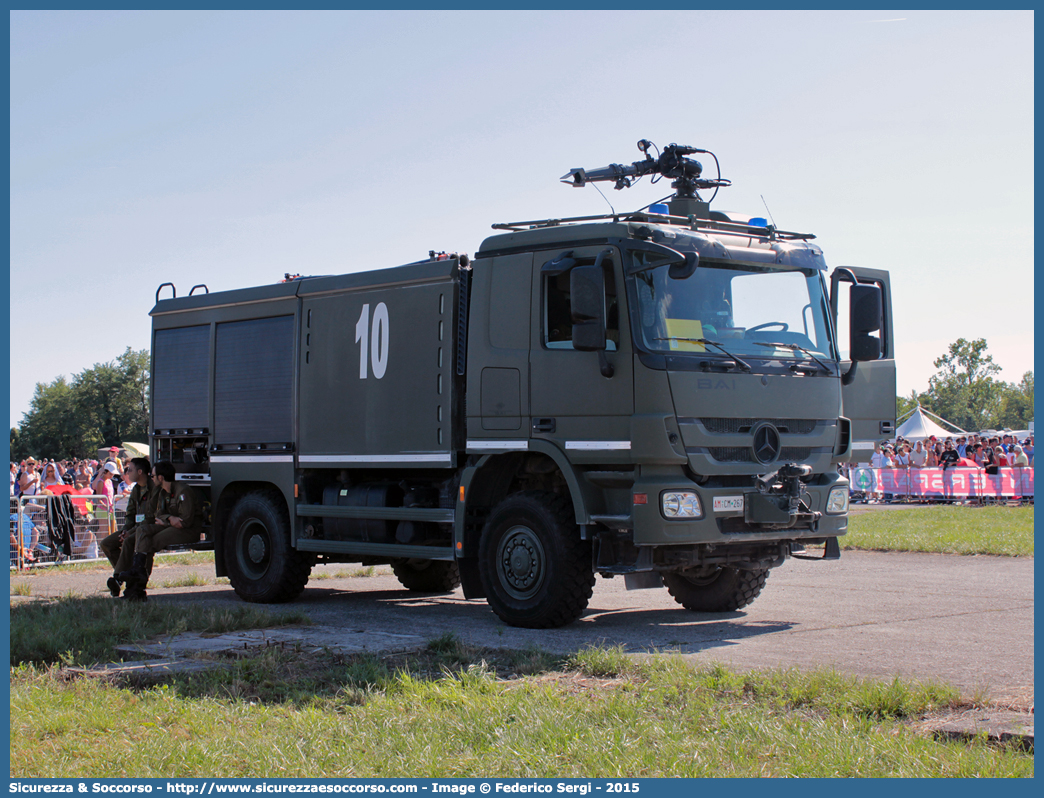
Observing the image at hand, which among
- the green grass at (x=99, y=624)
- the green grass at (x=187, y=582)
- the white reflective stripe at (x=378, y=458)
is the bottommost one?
the green grass at (x=187, y=582)

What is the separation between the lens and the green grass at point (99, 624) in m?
8.29

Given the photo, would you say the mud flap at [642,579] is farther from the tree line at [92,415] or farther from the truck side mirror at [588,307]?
the tree line at [92,415]

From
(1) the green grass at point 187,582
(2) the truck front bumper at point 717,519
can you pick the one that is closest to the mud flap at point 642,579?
(2) the truck front bumper at point 717,519

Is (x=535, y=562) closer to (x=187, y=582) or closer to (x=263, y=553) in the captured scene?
(x=263, y=553)

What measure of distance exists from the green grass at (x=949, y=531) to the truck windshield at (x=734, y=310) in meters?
7.36

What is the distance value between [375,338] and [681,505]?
390 centimetres

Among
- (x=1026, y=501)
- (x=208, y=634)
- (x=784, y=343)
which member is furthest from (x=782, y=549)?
(x=1026, y=501)

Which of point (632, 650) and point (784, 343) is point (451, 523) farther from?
point (784, 343)

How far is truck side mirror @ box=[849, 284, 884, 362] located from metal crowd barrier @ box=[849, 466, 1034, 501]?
19320mm

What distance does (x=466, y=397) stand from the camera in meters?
10.3

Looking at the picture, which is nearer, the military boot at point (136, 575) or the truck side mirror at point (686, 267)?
the truck side mirror at point (686, 267)

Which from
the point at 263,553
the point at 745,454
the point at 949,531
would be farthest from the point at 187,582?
the point at 949,531

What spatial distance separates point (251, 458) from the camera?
1255 centimetres

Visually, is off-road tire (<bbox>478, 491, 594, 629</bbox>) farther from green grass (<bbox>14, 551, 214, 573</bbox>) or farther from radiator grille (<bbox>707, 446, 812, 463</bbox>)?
green grass (<bbox>14, 551, 214, 573</bbox>)
